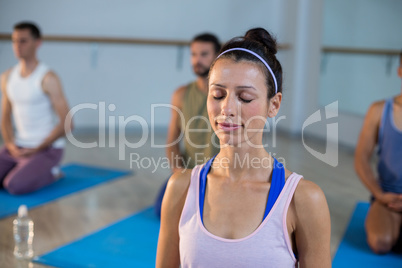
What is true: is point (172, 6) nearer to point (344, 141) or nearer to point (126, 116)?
point (126, 116)

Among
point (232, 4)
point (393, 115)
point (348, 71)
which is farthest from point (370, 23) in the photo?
point (393, 115)

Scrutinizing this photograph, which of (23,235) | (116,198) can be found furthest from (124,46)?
(23,235)

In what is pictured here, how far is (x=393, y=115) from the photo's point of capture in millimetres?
2490

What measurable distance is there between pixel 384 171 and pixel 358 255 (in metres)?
0.44

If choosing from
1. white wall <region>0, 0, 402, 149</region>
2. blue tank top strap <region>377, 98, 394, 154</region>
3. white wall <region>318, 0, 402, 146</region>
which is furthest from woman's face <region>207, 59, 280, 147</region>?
white wall <region>0, 0, 402, 149</region>

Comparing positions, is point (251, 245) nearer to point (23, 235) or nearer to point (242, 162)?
point (242, 162)

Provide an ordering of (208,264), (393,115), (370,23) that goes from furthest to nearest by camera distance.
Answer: (370,23) → (393,115) → (208,264)

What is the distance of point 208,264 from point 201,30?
16.0ft

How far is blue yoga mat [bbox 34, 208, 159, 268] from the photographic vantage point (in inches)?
87.4

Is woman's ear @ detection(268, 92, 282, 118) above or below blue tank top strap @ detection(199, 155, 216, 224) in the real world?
above

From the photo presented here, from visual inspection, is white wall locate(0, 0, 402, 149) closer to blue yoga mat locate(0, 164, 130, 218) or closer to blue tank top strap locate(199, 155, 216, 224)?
blue yoga mat locate(0, 164, 130, 218)

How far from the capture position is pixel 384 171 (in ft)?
8.32

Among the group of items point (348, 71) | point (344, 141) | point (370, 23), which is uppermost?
point (370, 23)

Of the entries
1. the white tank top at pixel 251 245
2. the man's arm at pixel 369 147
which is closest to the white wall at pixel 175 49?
the man's arm at pixel 369 147
